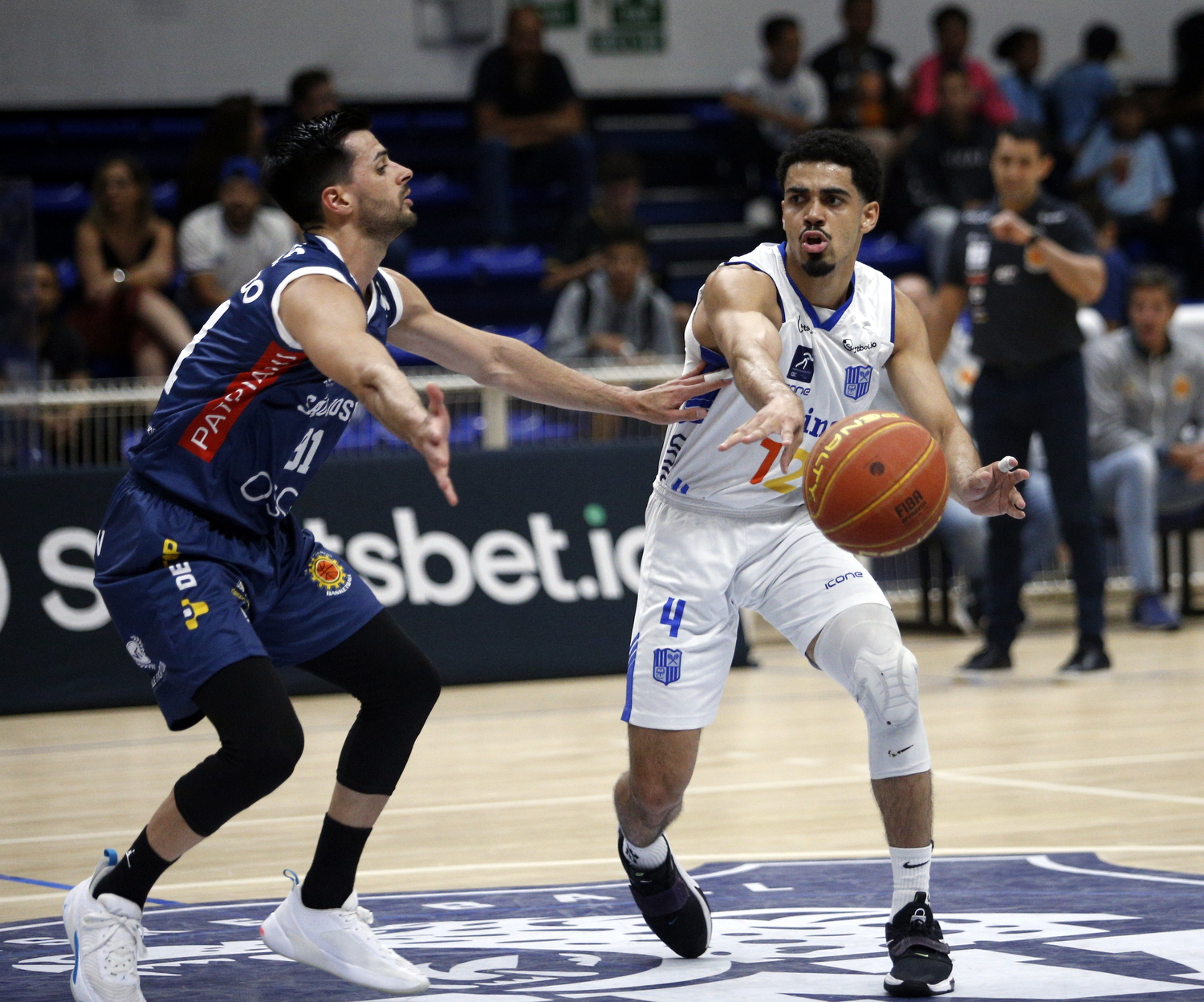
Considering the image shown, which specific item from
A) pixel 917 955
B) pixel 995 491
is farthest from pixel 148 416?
pixel 917 955

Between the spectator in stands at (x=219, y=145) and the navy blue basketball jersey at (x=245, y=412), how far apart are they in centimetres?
791

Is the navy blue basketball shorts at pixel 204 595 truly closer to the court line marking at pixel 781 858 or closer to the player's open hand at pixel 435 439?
the player's open hand at pixel 435 439

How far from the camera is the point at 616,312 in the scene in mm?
11273

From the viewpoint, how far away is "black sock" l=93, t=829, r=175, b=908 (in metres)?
3.93

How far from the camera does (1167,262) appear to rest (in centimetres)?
1542

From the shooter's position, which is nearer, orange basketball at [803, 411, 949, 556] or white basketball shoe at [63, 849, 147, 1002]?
white basketball shoe at [63, 849, 147, 1002]

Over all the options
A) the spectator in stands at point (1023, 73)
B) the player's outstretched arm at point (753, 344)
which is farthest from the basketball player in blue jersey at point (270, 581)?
the spectator in stands at point (1023, 73)

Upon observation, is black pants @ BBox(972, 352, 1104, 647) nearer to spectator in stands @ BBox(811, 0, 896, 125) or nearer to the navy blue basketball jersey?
the navy blue basketball jersey

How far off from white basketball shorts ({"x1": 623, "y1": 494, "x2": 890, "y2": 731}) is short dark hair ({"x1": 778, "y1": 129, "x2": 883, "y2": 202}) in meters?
0.83

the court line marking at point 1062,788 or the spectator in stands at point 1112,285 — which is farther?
the spectator in stands at point 1112,285

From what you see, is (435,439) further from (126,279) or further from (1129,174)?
(1129,174)

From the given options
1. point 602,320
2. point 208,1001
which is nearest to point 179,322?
point 602,320

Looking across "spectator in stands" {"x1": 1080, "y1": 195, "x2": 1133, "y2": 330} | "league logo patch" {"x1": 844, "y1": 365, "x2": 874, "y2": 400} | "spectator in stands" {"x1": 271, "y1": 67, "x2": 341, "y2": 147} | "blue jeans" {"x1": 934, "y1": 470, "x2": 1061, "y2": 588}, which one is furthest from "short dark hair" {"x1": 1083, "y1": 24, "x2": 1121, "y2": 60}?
"league logo patch" {"x1": 844, "y1": 365, "x2": 874, "y2": 400}

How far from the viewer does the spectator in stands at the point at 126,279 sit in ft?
34.0
